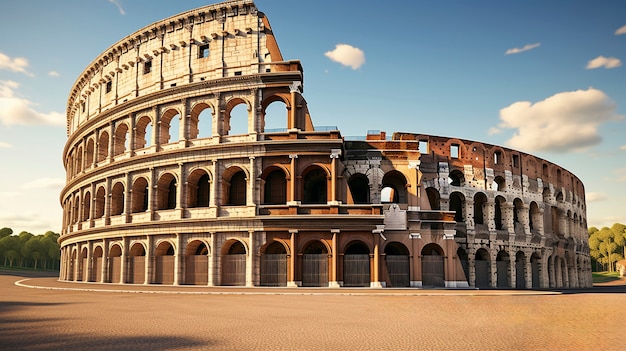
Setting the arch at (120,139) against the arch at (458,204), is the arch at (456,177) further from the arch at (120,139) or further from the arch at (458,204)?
the arch at (120,139)

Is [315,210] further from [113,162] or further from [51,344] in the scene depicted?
[51,344]

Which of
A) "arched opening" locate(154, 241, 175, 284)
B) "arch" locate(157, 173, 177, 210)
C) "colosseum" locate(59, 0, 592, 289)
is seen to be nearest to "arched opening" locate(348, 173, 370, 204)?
"colosseum" locate(59, 0, 592, 289)

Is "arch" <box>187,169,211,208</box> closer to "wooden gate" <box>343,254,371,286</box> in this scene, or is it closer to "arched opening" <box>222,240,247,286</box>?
"arched opening" <box>222,240,247,286</box>

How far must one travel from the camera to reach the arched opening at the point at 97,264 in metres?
34.3

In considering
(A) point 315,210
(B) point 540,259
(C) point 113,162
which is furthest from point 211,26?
(B) point 540,259

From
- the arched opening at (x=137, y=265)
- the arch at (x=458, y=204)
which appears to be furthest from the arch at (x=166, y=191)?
the arch at (x=458, y=204)

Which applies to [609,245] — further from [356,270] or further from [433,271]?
[356,270]

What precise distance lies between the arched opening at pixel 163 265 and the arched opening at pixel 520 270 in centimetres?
2492

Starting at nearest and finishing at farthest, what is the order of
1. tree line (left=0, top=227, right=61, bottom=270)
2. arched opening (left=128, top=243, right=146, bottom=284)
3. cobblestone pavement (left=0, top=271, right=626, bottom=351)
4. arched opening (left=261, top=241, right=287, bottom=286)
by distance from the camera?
cobblestone pavement (left=0, top=271, right=626, bottom=351) → arched opening (left=261, top=241, right=287, bottom=286) → arched opening (left=128, top=243, right=146, bottom=284) → tree line (left=0, top=227, right=61, bottom=270)

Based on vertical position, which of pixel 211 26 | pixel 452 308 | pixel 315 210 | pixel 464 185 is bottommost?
pixel 452 308

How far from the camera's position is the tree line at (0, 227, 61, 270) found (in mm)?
94625

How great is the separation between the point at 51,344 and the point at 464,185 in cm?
3079

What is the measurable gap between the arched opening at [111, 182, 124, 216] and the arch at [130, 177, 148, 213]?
7.27ft

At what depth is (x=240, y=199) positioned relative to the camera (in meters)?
30.5
